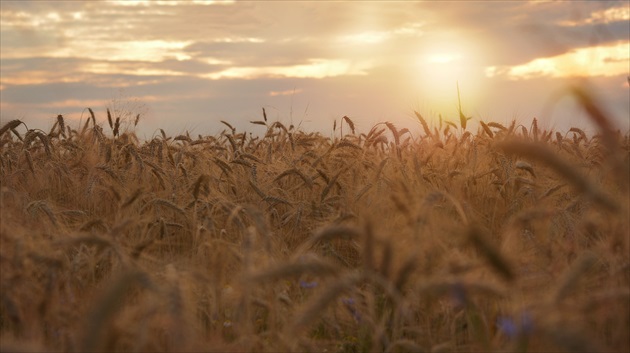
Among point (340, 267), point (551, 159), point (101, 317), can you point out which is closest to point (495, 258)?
point (551, 159)

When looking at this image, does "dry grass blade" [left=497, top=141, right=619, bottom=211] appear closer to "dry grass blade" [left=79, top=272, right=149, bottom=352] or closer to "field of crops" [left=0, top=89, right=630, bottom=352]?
"field of crops" [left=0, top=89, right=630, bottom=352]

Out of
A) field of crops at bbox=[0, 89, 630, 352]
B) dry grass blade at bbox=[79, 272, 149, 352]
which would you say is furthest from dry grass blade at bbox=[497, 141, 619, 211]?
dry grass blade at bbox=[79, 272, 149, 352]

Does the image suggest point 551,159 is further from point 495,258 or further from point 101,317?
point 101,317

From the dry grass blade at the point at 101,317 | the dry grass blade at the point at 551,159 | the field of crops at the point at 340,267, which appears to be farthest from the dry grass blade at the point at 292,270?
the dry grass blade at the point at 551,159

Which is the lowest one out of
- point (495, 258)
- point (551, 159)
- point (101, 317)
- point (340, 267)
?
point (340, 267)

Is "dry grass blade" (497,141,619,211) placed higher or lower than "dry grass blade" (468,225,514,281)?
higher

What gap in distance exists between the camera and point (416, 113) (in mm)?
6848

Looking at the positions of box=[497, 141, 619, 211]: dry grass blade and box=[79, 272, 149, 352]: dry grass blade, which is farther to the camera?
box=[497, 141, 619, 211]: dry grass blade

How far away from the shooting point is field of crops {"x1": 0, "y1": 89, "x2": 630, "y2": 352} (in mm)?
2189

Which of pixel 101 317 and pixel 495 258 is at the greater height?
pixel 495 258

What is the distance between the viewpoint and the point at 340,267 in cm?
396

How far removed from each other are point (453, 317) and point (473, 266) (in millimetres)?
709

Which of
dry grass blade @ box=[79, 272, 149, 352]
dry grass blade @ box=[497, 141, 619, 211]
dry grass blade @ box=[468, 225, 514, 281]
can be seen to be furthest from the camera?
dry grass blade @ box=[497, 141, 619, 211]

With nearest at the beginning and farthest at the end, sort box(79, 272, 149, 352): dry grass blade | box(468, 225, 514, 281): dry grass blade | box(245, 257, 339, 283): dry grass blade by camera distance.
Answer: box(79, 272, 149, 352): dry grass blade, box(468, 225, 514, 281): dry grass blade, box(245, 257, 339, 283): dry grass blade
